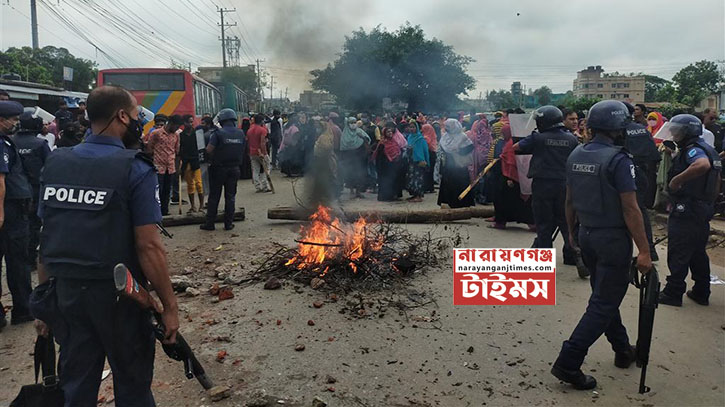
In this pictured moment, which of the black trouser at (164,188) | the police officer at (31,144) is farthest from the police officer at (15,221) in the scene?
the black trouser at (164,188)

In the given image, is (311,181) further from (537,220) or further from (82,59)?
(82,59)

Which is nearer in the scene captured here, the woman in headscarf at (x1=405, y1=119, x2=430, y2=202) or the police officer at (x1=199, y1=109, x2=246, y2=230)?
the police officer at (x1=199, y1=109, x2=246, y2=230)

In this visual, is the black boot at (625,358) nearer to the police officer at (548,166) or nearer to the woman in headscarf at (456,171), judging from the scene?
the police officer at (548,166)

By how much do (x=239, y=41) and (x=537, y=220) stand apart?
179ft

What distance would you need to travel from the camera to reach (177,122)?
841 centimetres

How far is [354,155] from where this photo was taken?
435 inches

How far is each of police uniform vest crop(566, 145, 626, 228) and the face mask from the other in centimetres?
280

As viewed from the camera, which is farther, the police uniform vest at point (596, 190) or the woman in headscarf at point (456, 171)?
the woman in headscarf at point (456, 171)

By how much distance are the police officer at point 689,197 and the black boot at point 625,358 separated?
1468mm

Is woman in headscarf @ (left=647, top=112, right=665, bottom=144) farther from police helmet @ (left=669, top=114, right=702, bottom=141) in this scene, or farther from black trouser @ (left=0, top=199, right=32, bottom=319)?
black trouser @ (left=0, top=199, right=32, bottom=319)

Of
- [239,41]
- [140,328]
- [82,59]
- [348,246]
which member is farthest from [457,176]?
[239,41]

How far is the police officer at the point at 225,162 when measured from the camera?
7633 millimetres

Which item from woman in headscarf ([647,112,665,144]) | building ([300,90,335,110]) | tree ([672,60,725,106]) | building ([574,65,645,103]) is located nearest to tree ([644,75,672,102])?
building ([574,65,645,103])

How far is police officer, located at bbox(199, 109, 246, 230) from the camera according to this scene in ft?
25.0
